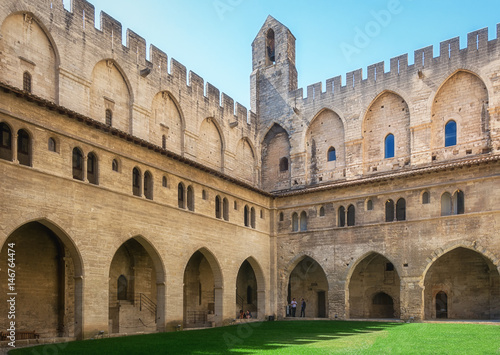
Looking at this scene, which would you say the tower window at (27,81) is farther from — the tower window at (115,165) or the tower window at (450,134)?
the tower window at (450,134)

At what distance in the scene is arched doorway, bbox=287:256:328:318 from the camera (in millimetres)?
31250

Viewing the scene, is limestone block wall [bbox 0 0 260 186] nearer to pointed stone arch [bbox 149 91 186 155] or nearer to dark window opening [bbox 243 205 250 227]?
pointed stone arch [bbox 149 91 186 155]

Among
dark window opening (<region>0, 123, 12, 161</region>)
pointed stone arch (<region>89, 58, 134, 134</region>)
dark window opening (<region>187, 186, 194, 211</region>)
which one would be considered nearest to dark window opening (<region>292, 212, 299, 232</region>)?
dark window opening (<region>187, 186, 194, 211</region>)

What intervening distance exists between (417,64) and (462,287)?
12053mm

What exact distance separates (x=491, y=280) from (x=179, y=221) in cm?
1586

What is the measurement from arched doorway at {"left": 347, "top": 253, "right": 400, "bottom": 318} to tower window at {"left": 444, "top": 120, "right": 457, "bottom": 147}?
728cm

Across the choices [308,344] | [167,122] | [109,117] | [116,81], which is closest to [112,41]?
[116,81]

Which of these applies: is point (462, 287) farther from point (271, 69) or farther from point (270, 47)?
point (270, 47)

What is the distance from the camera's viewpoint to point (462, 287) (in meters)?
26.9

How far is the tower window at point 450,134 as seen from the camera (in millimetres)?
26750

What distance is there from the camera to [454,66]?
26844 mm

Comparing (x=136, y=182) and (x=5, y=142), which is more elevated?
(x=5, y=142)

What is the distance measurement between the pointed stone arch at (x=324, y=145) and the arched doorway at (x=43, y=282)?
1586cm

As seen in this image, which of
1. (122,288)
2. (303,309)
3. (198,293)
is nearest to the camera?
Result: (122,288)
